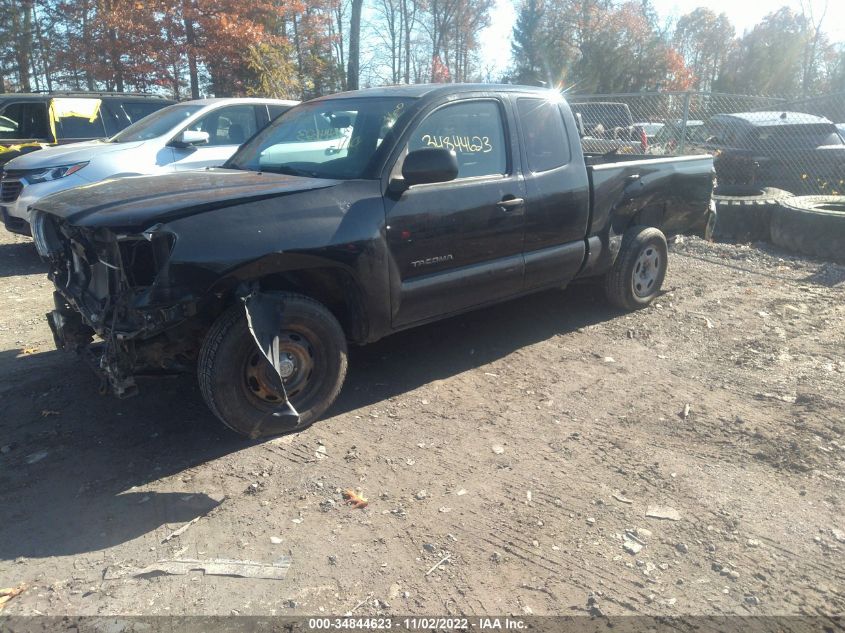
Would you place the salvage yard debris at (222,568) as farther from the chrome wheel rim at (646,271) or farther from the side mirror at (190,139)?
the side mirror at (190,139)

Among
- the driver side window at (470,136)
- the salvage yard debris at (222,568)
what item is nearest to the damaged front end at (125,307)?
the salvage yard debris at (222,568)

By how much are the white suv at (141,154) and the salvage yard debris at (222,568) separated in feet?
18.1

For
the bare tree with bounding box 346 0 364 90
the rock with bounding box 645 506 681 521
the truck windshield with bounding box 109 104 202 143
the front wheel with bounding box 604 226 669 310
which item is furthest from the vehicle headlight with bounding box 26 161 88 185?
the bare tree with bounding box 346 0 364 90

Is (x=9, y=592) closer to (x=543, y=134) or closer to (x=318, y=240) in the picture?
(x=318, y=240)

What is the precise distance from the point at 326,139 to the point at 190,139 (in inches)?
146

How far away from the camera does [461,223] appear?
4320 mm

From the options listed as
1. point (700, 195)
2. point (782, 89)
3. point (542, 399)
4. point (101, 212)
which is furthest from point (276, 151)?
point (782, 89)

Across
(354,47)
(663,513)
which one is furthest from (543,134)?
(354,47)

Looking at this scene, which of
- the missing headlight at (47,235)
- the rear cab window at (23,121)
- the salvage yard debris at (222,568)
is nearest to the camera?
the salvage yard debris at (222,568)

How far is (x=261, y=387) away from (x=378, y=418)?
78cm

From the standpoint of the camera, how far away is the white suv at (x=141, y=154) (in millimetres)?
7406

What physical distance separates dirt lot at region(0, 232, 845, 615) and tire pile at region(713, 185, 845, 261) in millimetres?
2871

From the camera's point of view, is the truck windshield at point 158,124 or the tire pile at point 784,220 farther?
the truck windshield at point 158,124

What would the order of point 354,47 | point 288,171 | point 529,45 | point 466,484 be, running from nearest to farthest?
1. point 466,484
2. point 288,171
3. point 354,47
4. point 529,45
